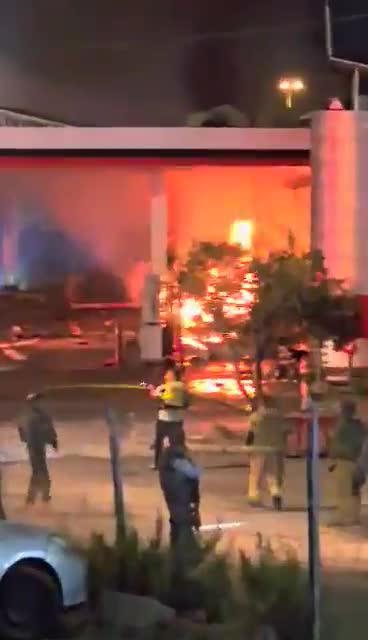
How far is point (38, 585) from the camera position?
7633 millimetres

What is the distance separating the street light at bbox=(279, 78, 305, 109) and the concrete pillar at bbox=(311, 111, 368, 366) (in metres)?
5.68

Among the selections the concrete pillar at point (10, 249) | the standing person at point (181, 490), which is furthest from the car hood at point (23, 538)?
the concrete pillar at point (10, 249)

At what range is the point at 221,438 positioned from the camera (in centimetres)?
1428

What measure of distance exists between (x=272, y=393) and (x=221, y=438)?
1.48 m

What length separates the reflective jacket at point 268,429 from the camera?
10.9 meters

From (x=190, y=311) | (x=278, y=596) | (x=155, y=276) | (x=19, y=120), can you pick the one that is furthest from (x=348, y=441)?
(x=19, y=120)

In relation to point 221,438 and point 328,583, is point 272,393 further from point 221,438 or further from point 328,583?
point 328,583

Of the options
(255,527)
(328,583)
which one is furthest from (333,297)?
(328,583)

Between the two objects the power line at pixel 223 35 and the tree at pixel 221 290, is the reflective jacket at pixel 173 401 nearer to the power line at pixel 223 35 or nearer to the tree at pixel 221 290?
the tree at pixel 221 290

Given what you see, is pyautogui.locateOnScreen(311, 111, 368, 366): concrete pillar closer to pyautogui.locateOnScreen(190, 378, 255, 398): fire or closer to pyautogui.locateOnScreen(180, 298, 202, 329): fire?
pyautogui.locateOnScreen(190, 378, 255, 398): fire

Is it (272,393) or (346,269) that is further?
(346,269)

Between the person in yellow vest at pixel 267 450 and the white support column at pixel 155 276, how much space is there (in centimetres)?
1214

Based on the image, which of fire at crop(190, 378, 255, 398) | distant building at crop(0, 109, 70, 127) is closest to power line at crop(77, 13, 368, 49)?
distant building at crop(0, 109, 70, 127)

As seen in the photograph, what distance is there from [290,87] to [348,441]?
18653 millimetres
